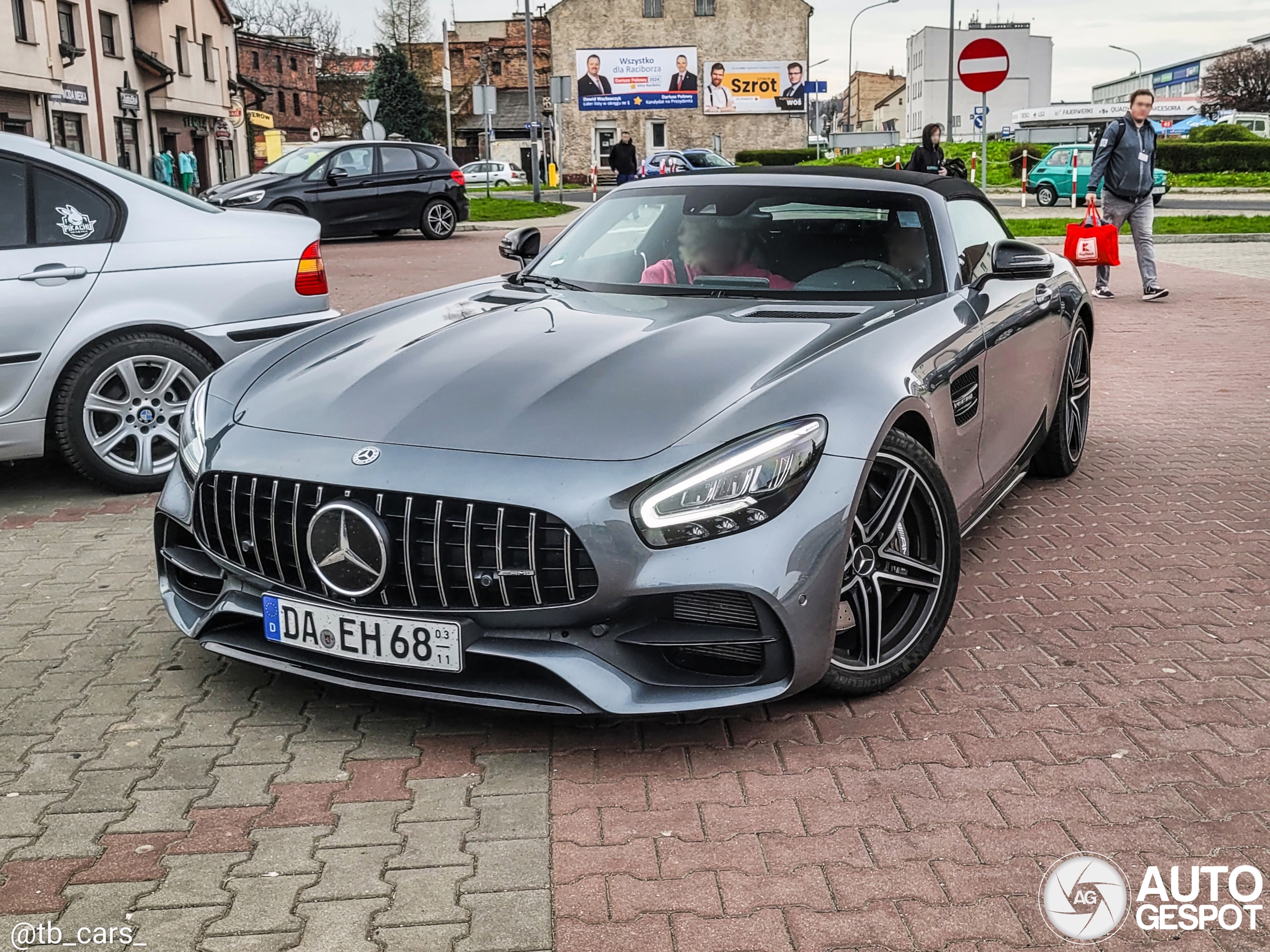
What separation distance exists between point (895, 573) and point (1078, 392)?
302cm

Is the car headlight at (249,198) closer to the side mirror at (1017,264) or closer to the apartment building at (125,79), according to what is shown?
the apartment building at (125,79)

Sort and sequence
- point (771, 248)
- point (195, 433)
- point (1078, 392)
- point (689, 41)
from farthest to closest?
point (689, 41)
point (1078, 392)
point (771, 248)
point (195, 433)

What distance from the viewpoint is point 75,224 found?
5871mm

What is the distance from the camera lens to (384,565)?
3197 mm

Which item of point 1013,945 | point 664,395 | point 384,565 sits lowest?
point 1013,945

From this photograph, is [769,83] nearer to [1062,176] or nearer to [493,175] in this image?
[493,175]

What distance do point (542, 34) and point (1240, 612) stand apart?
8219 centimetres

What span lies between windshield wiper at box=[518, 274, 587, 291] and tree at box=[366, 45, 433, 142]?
65984 millimetres

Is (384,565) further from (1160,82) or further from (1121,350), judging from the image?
(1160,82)

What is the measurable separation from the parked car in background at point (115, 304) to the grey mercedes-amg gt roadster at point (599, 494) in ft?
5.88

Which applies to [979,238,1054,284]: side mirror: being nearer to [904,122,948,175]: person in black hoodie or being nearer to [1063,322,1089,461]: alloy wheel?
[1063,322,1089,461]: alloy wheel

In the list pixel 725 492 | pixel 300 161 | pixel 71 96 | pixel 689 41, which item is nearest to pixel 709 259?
pixel 725 492

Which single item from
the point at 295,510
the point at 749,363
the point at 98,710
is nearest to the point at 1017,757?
the point at 749,363

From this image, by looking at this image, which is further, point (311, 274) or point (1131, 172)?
point (1131, 172)
